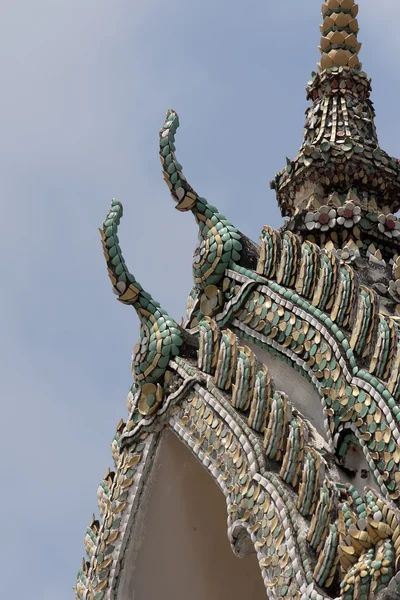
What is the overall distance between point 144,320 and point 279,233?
842 millimetres

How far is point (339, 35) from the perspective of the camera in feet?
35.7

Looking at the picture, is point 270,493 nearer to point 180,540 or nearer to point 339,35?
point 180,540

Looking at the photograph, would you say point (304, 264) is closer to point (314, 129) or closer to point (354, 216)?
point (354, 216)

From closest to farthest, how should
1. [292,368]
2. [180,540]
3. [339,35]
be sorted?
[292,368] → [180,540] → [339,35]

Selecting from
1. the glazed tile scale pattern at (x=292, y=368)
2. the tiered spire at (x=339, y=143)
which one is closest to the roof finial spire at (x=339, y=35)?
the tiered spire at (x=339, y=143)

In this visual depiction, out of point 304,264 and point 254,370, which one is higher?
point 304,264

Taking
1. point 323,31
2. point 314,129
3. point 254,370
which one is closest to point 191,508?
point 254,370

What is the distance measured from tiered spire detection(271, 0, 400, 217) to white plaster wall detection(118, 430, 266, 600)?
168 centimetres

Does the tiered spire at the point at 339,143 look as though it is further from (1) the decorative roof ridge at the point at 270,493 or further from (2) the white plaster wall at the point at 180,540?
(2) the white plaster wall at the point at 180,540

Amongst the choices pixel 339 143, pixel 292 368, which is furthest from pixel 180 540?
pixel 339 143

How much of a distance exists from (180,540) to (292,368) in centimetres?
112

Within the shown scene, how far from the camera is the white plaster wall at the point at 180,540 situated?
9.21 meters

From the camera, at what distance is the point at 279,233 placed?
9.41 meters

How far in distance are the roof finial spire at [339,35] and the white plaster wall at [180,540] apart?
285 cm
